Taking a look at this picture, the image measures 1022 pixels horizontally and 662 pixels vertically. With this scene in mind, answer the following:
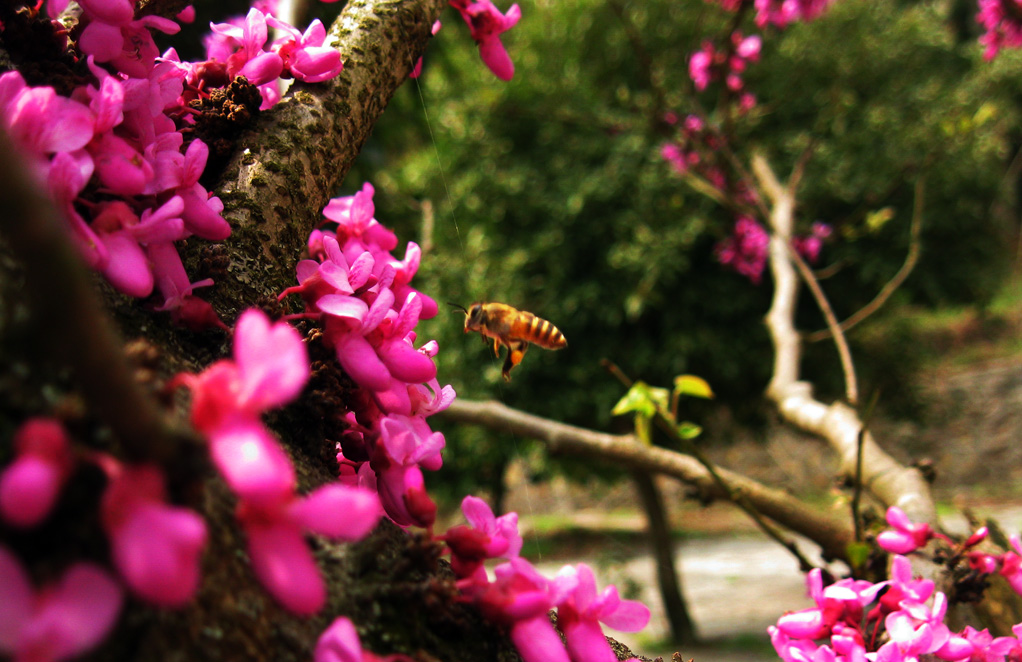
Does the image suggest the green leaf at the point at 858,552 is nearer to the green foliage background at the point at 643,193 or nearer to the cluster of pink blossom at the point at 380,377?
the cluster of pink blossom at the point at 380,377

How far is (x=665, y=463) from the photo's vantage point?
1.76 m

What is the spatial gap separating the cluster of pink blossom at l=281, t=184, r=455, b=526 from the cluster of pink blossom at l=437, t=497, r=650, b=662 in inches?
1.8

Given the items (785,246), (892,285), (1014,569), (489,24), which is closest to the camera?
(489,24)

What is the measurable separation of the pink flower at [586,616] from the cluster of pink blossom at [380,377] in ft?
0.44

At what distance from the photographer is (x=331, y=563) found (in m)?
0.44

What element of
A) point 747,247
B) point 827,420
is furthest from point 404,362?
point 747,247

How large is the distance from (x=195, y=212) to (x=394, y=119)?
4.52 meters

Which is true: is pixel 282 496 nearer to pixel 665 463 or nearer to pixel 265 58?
pixel 265 58

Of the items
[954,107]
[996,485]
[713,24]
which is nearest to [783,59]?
[713,24]

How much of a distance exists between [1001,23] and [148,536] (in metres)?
3.78

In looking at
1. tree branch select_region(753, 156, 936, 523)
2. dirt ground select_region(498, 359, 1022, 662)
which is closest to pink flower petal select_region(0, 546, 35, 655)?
tree branch select_region(753, 156, 936, 523)

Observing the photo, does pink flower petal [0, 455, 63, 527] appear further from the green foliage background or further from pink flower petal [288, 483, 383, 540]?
the green foliage background

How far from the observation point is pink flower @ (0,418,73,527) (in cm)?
29

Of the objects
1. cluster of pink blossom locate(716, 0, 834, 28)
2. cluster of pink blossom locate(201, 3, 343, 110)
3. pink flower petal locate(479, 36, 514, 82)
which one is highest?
cluster of pink blossom locate(716, 0, 834, 28)
